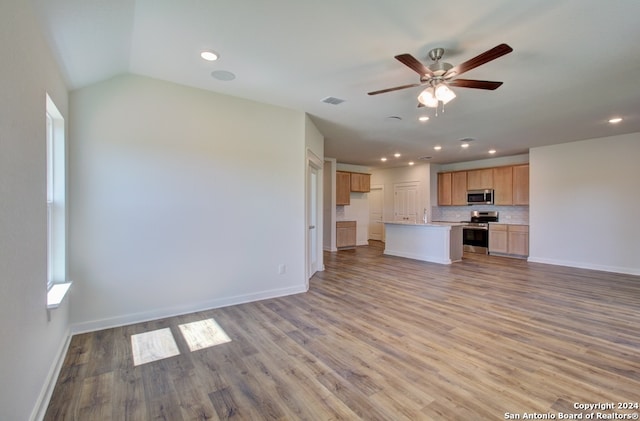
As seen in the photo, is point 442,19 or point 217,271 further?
point 217,271

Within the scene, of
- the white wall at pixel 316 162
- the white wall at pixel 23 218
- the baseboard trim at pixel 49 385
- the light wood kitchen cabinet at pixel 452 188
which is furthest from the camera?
the light wood kitchen cabinet at pixel 452 188

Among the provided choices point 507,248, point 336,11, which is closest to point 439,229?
point 507,248

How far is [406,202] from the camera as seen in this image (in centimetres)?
974

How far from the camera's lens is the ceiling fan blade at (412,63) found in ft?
7.14

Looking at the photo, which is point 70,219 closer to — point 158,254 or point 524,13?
point 158,254

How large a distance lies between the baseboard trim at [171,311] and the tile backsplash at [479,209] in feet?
21.7

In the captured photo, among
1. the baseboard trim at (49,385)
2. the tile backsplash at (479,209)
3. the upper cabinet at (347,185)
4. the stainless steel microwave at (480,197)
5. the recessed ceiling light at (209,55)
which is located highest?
the recessed ceiling light at (209,55)

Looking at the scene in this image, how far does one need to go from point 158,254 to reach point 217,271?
0.71 meters

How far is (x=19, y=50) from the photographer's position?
5.16ft

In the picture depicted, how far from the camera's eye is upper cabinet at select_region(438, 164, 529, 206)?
24.2ft

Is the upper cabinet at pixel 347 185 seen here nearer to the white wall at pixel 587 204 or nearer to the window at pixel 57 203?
the white wall at pixel 587 204

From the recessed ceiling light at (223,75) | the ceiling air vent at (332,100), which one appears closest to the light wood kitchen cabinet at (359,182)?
the ceiling air vent at (332,100)

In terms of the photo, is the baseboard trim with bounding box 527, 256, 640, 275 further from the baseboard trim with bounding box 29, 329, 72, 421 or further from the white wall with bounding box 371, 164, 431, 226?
the baseboard trim with bounding box 29, 329, 72, 421

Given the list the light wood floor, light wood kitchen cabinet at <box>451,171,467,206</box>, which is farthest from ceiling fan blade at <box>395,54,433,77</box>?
light wood kitchen cabinet at <box>451,171,467,206</box>
